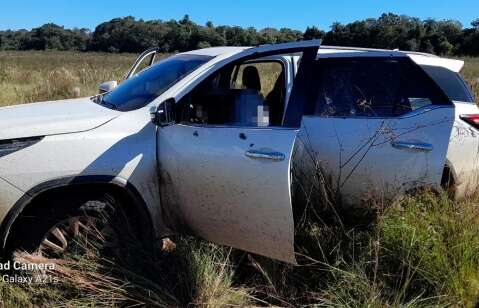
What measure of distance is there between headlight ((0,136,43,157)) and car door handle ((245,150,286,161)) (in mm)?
1365

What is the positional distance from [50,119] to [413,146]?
2692mm

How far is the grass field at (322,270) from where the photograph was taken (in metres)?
3.35

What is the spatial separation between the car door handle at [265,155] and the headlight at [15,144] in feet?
4.48

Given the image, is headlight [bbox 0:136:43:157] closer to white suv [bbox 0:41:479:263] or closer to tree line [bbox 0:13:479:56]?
white suv [bbox 0:41:479:263]

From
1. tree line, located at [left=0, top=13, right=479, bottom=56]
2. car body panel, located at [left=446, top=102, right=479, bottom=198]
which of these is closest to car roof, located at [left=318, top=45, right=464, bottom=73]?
car body panel, located at [left=446, top=102, right=479, bottom=198]

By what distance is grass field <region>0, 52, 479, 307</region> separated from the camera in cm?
335

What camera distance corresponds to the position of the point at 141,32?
121 ft

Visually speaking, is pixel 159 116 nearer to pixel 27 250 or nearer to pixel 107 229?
pixel 107 229

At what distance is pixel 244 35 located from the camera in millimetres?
26406

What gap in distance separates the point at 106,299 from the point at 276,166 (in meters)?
1.36

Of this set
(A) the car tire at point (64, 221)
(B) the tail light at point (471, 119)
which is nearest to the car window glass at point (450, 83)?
(B) the tail light at point (471, 119)

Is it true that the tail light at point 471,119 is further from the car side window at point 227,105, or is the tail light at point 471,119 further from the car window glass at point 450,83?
the car side window at point 227,105

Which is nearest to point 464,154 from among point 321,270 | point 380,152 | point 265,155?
point 380,152

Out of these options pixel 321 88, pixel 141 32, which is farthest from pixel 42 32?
pixel 321 88
